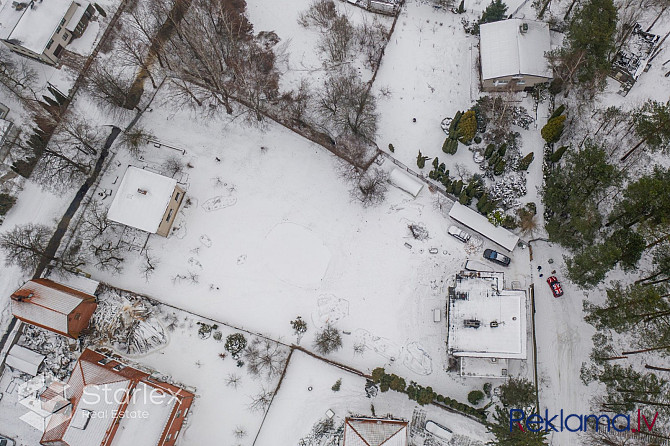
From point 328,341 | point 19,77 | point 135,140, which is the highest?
point 19,77

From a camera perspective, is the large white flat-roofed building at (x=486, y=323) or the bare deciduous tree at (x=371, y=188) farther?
the bare deciduous tree at (x=371, y=188)

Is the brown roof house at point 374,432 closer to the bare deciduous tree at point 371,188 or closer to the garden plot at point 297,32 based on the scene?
the bare deciduous tree at point 371,188

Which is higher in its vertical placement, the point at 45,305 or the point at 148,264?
the point at 148,264

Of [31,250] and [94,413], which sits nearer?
[94,413]

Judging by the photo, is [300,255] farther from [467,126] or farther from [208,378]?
[467,126]

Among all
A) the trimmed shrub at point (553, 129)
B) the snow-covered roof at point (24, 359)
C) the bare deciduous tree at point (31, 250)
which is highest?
the trimmed shrub at point (553, 129)

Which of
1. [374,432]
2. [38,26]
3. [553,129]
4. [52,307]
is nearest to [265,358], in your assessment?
[374,432]

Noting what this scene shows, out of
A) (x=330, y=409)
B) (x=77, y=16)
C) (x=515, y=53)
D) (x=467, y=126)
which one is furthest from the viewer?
(x=77, y=16)

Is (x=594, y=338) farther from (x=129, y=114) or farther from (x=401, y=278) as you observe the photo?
(x=129, y=114)

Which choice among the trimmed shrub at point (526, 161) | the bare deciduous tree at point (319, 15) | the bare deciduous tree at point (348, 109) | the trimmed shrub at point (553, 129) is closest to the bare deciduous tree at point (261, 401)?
the bare deciduous tree at point (348, 109)
